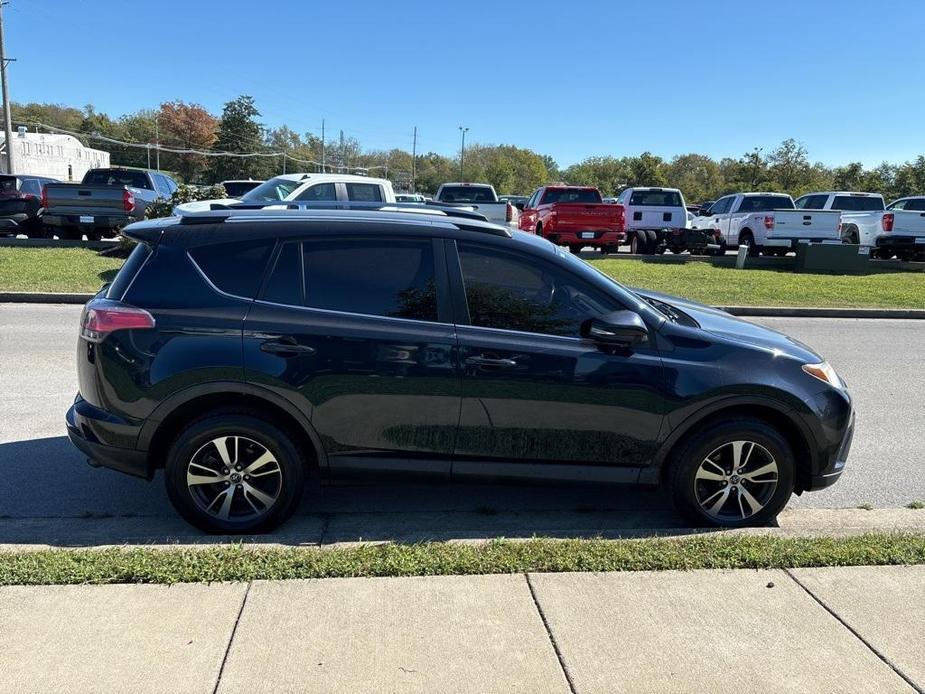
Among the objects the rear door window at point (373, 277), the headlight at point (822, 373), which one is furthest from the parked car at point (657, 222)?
the rear door window at point (373, 277)

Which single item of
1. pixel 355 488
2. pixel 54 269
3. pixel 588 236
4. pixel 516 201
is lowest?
pixel 355 488

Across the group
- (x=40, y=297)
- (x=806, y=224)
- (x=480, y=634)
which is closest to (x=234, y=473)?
(x=480, y=634)

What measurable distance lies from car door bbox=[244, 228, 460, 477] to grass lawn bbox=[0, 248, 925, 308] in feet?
31.5

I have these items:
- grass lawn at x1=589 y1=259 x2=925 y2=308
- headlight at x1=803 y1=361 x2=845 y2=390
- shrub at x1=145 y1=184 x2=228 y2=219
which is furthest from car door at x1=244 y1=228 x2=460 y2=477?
shrub at x1=145 y1=184 x2=228 y2=219

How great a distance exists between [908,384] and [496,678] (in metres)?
7.25

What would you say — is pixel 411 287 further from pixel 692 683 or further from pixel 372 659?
pixel 692 683

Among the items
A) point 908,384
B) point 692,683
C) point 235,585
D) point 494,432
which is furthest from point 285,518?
point 908,384

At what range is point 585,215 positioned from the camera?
18797 mm

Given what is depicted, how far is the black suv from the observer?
393 centimetres

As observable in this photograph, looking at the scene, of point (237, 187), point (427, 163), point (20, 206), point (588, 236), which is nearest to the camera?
point (20, 206)

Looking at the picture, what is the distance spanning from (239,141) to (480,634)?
91.5 metres

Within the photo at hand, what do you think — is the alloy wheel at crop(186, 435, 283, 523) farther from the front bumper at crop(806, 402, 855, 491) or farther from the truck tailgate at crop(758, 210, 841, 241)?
the truck tailgate at crop(758, 210, 841, 241)

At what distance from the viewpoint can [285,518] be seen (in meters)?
4.07

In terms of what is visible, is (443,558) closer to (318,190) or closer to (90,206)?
(318,190)
